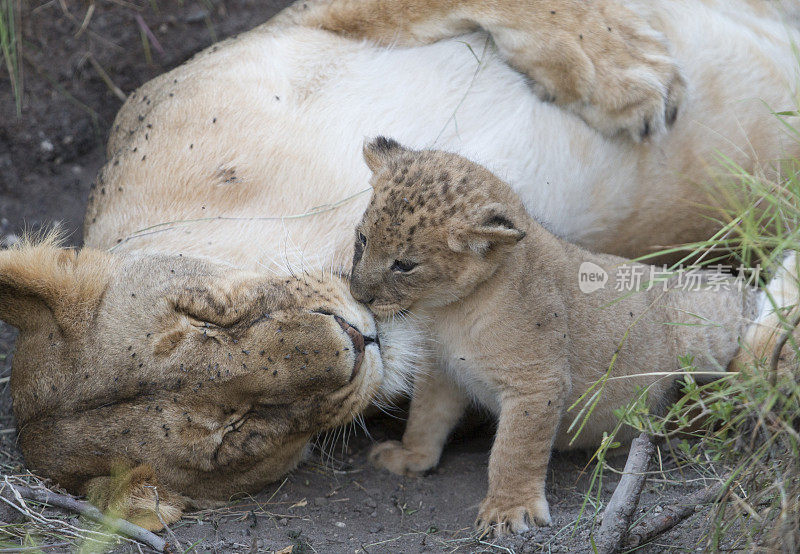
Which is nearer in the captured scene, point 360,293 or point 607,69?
point 360,293

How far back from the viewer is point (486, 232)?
285cm

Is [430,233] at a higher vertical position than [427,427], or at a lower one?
higher

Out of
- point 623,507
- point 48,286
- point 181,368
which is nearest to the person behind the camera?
point 623,507

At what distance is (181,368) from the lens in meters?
2.96

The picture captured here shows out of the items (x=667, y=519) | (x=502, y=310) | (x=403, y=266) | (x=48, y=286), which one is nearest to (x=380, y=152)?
(x=403, y=266)

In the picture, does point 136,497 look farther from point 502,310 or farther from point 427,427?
point 502,310

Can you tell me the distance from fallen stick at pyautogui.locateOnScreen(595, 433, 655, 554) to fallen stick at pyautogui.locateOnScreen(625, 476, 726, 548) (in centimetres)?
6

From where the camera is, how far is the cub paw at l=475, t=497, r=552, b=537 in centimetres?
314

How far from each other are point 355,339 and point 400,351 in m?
0.32

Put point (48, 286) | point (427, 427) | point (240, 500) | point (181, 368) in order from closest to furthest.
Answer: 1. point (181, 368)
2. point (48, 286)
3. point (240, 500)
4. point (427, 427)

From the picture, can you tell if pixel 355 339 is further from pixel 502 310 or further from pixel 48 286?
pixel 48 286

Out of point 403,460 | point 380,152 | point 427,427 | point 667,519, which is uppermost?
point 380,152

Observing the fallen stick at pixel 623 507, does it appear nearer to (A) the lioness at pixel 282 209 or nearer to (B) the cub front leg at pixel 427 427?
(A) the lioness at pixel 282 209

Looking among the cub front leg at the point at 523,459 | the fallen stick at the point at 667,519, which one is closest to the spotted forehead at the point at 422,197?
the cub front leg at the point at 523,459
